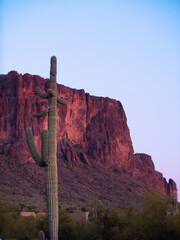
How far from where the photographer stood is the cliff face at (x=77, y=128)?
323 ft

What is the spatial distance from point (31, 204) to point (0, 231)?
133 feet

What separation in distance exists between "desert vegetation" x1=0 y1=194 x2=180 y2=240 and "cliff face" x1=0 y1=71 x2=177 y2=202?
63079 millimetres

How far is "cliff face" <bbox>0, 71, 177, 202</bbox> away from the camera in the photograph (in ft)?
323

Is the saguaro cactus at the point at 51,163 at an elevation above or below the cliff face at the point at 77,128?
below

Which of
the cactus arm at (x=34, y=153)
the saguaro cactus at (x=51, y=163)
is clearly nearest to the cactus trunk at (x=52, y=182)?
the saguaro cactus at (x=51, y=163)

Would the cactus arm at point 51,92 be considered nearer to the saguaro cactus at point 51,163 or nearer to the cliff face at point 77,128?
the saguaro cactus at point 51,163

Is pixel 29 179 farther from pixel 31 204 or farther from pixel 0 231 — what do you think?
pixel 0 231

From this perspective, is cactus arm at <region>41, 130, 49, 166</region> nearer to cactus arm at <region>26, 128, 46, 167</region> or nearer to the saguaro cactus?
the saguaro cactus

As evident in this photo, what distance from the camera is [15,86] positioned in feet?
336

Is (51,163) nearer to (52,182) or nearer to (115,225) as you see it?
(52,182)

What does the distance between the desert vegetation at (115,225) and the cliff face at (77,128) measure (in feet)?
207

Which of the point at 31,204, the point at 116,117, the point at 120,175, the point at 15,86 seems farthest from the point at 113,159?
the point at 31,204

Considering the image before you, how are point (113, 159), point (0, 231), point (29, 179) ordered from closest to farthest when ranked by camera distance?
point (0, 231) < point (29, 179) < point (113, 159)

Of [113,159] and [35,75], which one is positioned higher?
[35,75]
